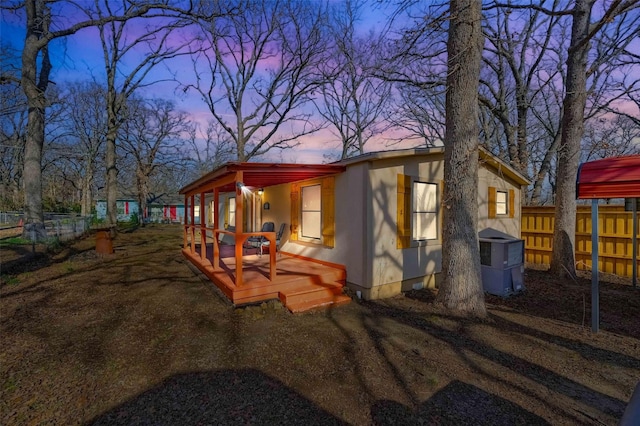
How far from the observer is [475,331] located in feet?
13.1

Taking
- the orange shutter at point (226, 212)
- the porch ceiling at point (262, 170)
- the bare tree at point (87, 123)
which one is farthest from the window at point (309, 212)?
the bare tree at point (87, 123)

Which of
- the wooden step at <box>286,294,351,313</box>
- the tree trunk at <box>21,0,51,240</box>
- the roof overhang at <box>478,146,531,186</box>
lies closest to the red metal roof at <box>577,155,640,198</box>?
the roof overhang at <box>478,146,531,186</box>

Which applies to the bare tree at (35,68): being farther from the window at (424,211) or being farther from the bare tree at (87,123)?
the bare tree at (87,123)

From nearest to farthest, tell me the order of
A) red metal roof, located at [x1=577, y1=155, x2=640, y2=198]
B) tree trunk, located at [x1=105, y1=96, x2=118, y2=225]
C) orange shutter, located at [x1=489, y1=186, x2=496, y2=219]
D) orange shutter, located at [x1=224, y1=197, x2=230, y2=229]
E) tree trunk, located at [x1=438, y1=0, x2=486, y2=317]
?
red metal roof, located at [x1=577, y1=155, x2=640, y2=198] < tree trunk, located at [x1=438, y1=0, x2=486, y2=317] < orange shutter, located at [x1=489, y1=186, x2=496, y2=219] < orange shutter, located at [x1=224, y1=197, x2=230, y2=229] < tree trunk, located at [x1=105, y1=96, x2=118, y2=225]

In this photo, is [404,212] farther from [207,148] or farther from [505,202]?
[207,148]

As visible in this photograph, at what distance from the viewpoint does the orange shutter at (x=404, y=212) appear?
5.63 metres

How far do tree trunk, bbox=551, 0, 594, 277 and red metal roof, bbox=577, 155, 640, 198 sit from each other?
3.72 metres

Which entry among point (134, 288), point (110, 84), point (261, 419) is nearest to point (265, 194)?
point (134, 288)

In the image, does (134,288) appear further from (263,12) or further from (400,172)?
(263,12)

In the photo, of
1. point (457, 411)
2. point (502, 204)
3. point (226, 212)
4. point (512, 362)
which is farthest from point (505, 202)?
point (226, 212)

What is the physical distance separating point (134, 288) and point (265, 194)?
14.1ft

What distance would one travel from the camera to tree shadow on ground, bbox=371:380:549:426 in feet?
7.42

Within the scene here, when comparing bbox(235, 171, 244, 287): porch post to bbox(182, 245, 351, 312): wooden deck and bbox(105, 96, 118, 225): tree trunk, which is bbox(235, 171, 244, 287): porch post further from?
bbox(105, 96, 118, 225): tree trunk

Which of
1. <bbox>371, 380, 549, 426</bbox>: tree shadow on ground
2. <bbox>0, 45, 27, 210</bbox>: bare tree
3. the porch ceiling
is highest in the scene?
<bbox>0, 45, 27, 210</bbox>: bare tree
